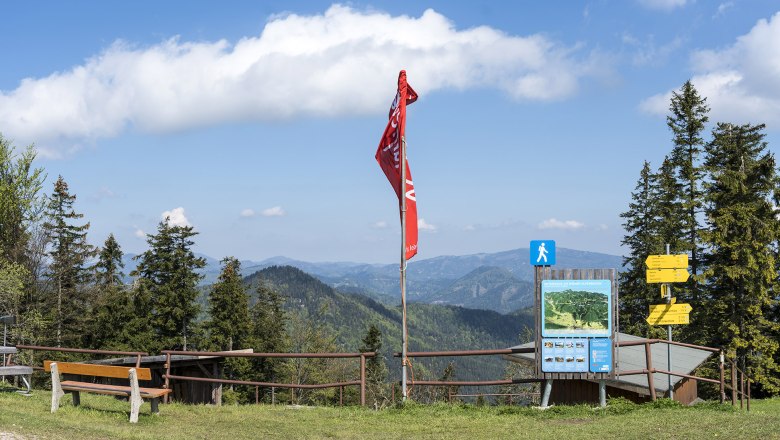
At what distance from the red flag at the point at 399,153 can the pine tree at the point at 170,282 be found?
41205mm

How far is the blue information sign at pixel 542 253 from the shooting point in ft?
46.4

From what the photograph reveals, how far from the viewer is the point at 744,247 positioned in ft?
119

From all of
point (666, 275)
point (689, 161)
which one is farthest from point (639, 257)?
point (666, 275)

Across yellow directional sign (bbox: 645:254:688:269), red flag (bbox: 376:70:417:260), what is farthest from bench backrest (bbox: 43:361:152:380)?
yellow directional sign (bbox: 645:254:688:269)

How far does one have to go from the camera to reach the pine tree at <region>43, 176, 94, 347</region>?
52.3 meters

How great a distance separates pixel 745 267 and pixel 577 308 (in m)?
26.1

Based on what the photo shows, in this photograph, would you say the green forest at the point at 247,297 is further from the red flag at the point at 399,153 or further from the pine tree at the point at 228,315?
the red flag at the point at 399,153

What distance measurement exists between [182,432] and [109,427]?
1.15 meters

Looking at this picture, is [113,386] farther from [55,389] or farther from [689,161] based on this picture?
[689,161]

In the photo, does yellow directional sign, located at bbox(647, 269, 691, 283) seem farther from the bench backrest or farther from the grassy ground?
the bench backrest

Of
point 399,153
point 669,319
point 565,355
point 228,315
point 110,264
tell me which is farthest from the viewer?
point 110,264

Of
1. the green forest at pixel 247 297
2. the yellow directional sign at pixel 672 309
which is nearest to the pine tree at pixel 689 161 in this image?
the green forest at pixel 247 297

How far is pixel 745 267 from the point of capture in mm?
35906

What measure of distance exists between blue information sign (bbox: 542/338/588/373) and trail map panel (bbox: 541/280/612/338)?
0.42 ft
